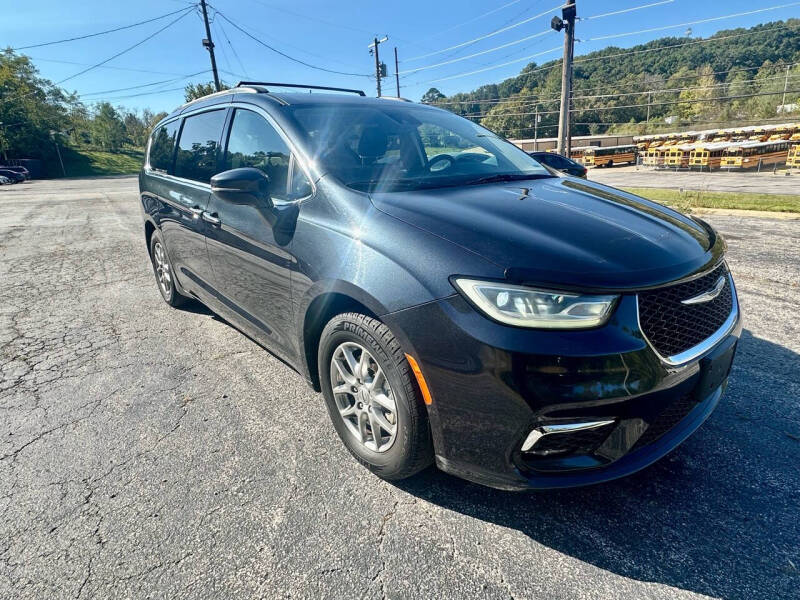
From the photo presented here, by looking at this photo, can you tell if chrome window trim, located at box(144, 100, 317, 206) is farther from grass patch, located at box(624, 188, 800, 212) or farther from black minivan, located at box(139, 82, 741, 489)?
grass patch, located at box(624, 188, 800, 212)

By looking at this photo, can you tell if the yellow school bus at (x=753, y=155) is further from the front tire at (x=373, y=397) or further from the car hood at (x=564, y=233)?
the front tire at (x=373, y=397)

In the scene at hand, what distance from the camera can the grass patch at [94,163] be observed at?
182 feet

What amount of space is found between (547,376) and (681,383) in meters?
0.57

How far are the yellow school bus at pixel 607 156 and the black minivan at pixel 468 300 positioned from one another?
113 ft

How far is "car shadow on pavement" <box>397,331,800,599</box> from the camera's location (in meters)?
1.62

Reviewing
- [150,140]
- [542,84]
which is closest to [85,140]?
[542,84]

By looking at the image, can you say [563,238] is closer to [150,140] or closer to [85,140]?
[150,140]

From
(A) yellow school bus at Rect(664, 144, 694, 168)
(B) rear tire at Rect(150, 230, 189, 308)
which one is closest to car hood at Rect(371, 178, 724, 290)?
(B) rear tire at Rect(150, 230, 189, 308)

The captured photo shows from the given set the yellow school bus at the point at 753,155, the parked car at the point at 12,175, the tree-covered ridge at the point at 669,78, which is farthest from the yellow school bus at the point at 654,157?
the parked car at the point at 12,175

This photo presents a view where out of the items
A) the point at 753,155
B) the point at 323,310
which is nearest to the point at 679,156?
the point at 753,155

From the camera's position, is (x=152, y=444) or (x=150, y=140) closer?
(x=152, y=444)

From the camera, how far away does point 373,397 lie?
204 centimetres

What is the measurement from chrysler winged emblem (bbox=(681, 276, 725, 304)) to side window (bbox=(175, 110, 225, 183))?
2.88 m

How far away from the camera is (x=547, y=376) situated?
1.54m
